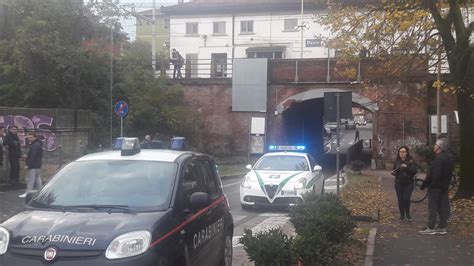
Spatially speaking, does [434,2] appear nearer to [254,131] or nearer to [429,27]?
[429,27]

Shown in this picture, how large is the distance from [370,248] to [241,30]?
51359 millimetres

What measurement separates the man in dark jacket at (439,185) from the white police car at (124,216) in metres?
4.91

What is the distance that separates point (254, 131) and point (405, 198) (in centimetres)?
2185

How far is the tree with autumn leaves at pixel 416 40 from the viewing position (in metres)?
14.7

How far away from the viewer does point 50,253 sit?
4742 millimetres

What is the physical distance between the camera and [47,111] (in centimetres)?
2814

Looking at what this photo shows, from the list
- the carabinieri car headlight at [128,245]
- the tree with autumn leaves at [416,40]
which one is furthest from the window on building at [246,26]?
the carabinieri car headlight at [128,245]

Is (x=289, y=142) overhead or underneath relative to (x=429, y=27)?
underneath

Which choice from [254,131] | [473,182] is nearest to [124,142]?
[473,182]

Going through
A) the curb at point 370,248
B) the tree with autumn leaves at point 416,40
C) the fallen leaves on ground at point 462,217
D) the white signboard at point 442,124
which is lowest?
the fallen leaves on ground at point 462,217

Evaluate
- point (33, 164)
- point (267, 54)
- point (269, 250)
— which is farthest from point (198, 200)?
point (267, 54)

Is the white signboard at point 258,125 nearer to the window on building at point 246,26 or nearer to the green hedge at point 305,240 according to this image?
the green hedge at point 305,240

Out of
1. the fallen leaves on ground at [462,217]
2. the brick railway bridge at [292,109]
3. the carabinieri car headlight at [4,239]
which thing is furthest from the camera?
the brick railway bridge at [292,109]

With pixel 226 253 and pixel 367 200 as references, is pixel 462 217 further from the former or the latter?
pixel 226 253
